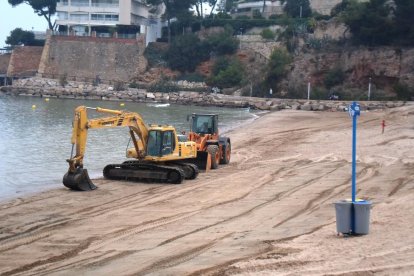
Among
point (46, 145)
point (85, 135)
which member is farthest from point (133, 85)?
point (85, 135)

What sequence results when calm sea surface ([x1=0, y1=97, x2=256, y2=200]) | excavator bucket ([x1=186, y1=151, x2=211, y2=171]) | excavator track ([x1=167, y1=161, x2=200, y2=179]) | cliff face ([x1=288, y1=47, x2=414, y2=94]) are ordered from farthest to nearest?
cliff face ([x1=288, y1=47, x2=414, y2=94])
excavator bucket ([x1=186, y1=151, x2=211, y2=171])
calm sea surface ([x1=0, y1=97, x2=256, y2=200])
excavator track ([x1=167, y1=161, x2=200, y2=179])

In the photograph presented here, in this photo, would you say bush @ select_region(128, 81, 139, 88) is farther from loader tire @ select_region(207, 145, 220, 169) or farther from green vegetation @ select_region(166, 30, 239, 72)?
loader tire @ select_region(207, 145, 220, 169)

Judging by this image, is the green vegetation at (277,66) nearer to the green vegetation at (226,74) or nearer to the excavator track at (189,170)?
the green vegetation at (226,74)

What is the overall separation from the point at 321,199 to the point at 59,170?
12670mm

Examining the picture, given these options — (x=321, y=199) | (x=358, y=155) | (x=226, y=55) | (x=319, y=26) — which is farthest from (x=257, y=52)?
(x=321, y=199)

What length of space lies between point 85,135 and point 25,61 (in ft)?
290

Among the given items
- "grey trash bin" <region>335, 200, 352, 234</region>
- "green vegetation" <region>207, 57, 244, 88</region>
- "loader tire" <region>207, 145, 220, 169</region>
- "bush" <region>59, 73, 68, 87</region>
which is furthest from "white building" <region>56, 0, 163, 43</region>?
"grey trash bin" <region>335, 200, 352, 234</region>

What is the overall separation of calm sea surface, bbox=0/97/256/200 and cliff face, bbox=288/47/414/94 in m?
11.5

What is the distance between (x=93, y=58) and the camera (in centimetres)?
9925

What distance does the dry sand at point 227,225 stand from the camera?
10.8m

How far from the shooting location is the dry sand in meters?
10.8

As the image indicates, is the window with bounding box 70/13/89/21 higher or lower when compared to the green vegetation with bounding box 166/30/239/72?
higher

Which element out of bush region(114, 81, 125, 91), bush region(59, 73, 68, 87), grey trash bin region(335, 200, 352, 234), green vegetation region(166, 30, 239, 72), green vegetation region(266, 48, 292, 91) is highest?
green vegetation region(166, 30, 239, 72)

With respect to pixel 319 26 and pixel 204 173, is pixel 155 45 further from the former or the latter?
pixel 204 173
